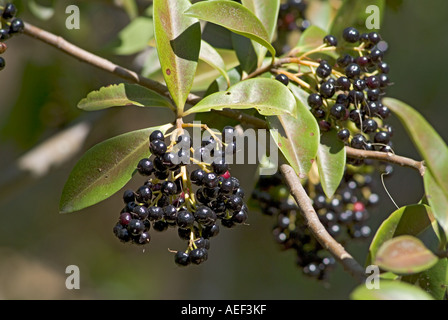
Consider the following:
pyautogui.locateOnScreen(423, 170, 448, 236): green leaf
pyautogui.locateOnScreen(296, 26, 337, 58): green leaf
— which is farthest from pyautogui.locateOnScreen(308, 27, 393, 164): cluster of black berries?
pyautogui.locateOnScreen(423, 170, 448, 236): green leaf

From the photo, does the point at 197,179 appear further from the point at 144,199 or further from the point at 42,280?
the point at 42,280

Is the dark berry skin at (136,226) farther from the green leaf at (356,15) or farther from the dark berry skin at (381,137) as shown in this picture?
the green leaf at (356,15)

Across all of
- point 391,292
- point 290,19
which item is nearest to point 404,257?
point 391,292

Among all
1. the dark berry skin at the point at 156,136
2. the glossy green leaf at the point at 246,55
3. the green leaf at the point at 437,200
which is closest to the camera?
the green leaf at the point at 437,200

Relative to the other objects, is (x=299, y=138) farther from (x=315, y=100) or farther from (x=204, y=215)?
(x=204, y=215)

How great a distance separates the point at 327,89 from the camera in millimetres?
1407

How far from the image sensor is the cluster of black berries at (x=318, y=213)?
1.72 m

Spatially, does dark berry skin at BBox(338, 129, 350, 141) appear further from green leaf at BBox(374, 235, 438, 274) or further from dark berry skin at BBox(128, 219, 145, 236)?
dark berry skin at BBox(128, 219, 145, 236)

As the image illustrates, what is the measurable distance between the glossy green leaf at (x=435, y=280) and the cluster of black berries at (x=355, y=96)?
32 cm

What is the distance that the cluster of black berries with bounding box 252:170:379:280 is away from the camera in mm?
1722

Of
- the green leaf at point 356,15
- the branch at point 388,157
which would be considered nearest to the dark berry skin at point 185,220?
the branch at point 388,157

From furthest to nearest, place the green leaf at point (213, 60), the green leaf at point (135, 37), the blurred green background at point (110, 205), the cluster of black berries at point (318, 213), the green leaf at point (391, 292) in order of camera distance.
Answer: the blurred green background at point (110, 205) < the green leaf at point (135, 37) < the cluster of black berries at point (318, 213) < the green leaf at point (213, 60) < the green leaf at point (391, 292)

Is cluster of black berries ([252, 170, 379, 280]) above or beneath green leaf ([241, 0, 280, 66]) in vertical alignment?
→ beneath

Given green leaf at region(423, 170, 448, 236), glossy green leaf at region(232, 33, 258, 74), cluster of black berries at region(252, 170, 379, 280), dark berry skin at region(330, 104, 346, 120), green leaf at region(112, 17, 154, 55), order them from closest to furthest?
green leaf at region(423, 170, 448, 236) → dark berry skin at region(330, 104, 346, 120) → glossy green leaf at region(232, 33, 258, 74) → cluster of black berries at region(252, 170, 379, 280) → green leaf at region(112, 17, 154, 55)
